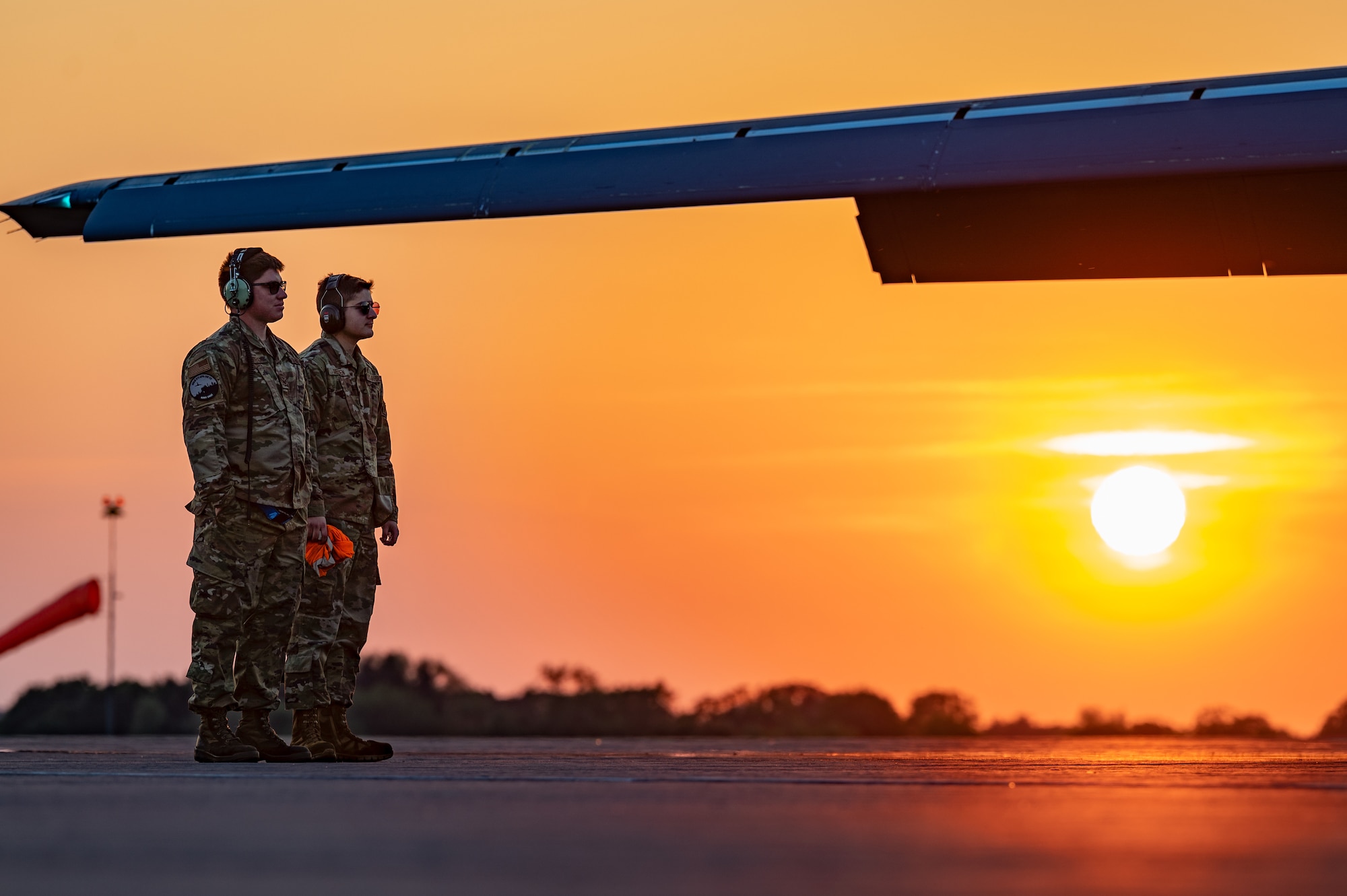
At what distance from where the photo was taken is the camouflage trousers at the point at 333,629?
1015 cm

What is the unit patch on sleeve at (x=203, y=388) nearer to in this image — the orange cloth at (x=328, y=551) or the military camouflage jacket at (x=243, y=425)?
the military camouflage jacket at (x=243, y=425)

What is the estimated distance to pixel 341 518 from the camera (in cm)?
1053

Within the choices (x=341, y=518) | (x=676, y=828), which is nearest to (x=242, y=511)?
(x=341, y=518)

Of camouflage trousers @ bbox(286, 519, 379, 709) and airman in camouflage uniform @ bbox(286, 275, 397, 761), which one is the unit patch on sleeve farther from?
camouflage trousers @ bbox(286, 519, 379, 709)

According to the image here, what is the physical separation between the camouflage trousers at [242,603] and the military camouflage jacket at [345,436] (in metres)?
0.52

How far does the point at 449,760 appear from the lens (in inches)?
391

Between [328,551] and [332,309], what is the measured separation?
1.31 m

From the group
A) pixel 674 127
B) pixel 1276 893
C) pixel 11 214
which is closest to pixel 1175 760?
pixel 674 127

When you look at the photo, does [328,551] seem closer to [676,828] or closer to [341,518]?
[341,518]

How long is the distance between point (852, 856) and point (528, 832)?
1.05 m

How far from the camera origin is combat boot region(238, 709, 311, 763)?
970 cm

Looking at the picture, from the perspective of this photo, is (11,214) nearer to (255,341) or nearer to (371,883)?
(255,341)

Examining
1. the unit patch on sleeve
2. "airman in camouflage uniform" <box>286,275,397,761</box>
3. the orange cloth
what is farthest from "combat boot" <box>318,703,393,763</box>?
the unit patch on sleeve

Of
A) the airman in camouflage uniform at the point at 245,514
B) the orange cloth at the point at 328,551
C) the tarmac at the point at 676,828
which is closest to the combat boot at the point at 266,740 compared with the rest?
the airman in camouflage uniform at the point at 245,514
